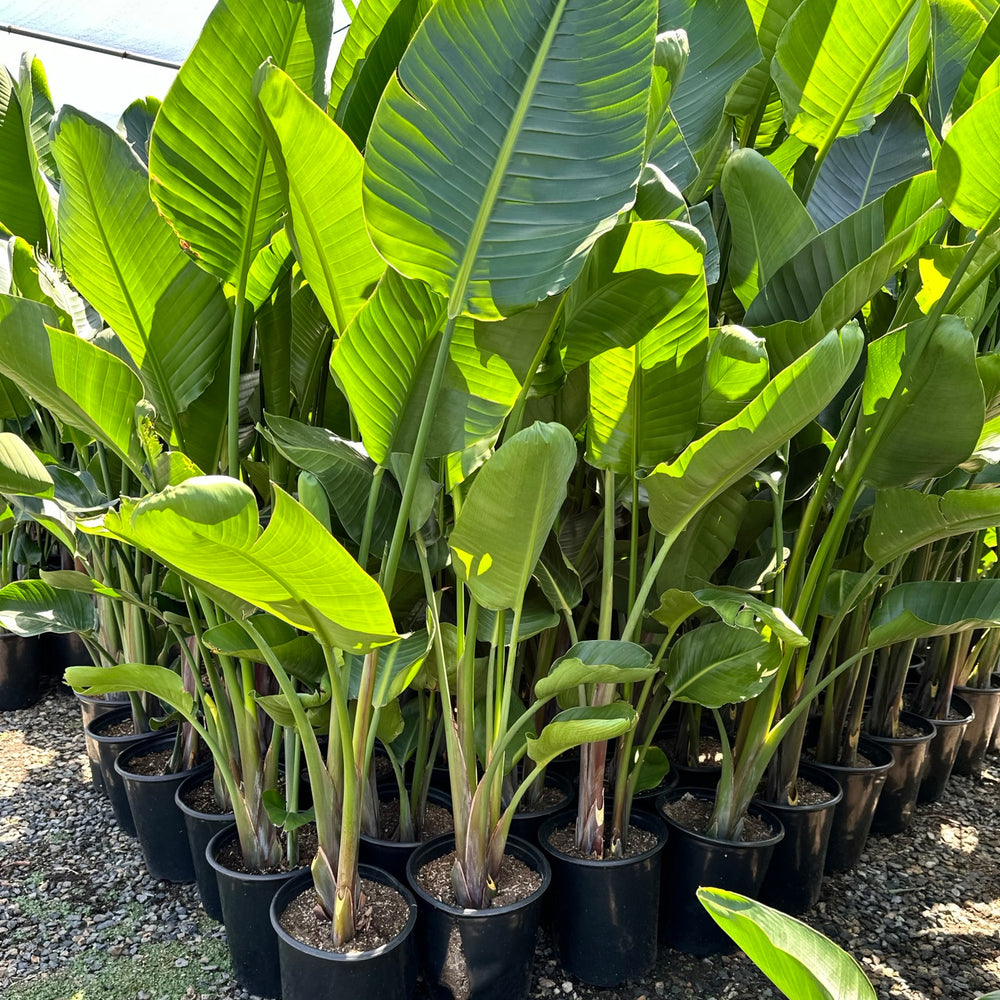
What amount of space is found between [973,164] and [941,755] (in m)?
1.54

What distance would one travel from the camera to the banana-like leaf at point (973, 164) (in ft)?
2.86

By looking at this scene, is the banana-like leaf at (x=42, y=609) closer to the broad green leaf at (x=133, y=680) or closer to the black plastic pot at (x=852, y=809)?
the broad green leaf at (x=133, y=680)

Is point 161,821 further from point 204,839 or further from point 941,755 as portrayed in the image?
point 941,755

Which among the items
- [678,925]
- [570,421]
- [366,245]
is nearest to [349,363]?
[366,245]

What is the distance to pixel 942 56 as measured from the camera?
134cm

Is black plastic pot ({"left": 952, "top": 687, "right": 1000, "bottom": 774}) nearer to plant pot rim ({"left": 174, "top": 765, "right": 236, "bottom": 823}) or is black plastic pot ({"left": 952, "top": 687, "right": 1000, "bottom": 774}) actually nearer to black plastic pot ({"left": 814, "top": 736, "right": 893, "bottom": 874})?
black plastic pot ({"left": 814, "top": 736, "right": 893, "bottom": 874})

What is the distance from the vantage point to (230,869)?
1.30 metres

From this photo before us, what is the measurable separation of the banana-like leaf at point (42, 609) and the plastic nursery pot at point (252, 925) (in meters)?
0.49

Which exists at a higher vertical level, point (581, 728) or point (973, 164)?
point (973, 164)

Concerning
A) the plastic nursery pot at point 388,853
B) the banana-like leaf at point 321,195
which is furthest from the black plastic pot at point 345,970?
the banana-like leaf at point 321,195

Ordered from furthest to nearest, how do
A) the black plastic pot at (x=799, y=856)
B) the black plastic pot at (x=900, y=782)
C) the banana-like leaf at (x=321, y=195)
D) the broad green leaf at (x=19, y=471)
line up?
the black plastic pot at (x=900, y=782) < the black plastic pot at (x=799, y=856) < the broad green leaf at (x=19, y=471) < the banana-like leaf at (x=321, y=195)

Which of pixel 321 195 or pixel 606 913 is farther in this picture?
pixel 606 913

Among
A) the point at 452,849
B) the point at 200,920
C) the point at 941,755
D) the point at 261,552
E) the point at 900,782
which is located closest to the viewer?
the point at 261,552

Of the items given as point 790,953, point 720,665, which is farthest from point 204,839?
point 790,953
